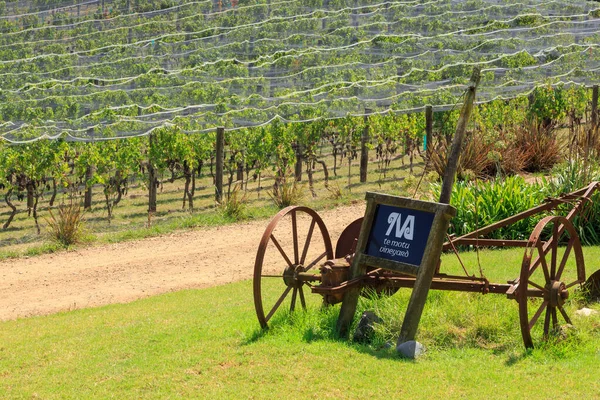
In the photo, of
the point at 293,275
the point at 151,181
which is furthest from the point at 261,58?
the point at 293,275

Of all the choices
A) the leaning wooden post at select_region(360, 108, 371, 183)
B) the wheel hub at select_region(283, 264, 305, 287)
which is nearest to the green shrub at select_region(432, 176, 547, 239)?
the wheel hub at select_region(283, 264, 305, 287)

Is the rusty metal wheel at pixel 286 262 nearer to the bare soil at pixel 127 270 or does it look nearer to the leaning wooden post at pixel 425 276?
the bare soil at pixel 127 270

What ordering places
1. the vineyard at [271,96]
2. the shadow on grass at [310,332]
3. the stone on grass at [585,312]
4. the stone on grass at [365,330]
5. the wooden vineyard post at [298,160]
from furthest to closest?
the wooden vineyard post at [298,160] → the vineyard at [271,96] → the stone on grass at [585,312] → the stone on grass at [365,330] → the shadow on grass at [310,332]

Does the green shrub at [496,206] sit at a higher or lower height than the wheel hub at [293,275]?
lower

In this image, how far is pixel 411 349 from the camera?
6.88 meters

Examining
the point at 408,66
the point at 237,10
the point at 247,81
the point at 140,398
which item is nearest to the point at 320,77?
the point at 247,81

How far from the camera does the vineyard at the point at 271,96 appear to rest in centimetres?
1903

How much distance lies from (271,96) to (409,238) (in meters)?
20.1

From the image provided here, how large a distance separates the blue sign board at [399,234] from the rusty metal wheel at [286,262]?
28.6 inches

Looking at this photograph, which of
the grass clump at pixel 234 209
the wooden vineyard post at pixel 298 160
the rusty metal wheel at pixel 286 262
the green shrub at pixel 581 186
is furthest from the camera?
the wooden vineyard post at pixel 298 160

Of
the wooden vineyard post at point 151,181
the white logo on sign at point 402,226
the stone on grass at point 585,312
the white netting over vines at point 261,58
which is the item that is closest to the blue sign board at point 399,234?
the white logo on sign at point 402,226

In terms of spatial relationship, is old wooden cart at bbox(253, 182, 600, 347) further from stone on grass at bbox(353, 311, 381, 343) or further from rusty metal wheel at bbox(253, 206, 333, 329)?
stone on grass at bbox(353, 311, 381, 343)

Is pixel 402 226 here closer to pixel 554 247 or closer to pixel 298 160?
pixel 554 247

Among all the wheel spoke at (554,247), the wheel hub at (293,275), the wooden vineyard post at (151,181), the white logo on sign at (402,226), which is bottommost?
the wooden vineyard post at (151,181)
